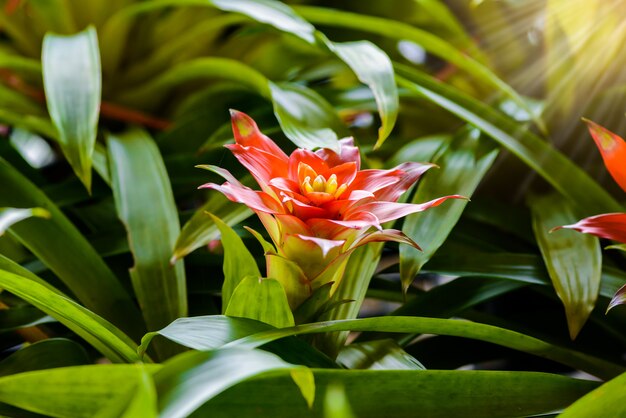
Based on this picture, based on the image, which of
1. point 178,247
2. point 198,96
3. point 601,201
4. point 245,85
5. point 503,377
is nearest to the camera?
point 503,377

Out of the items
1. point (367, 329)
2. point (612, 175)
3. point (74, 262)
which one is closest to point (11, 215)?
point (74, 262)

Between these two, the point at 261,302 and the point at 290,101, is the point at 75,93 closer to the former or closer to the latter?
the point at 290,101

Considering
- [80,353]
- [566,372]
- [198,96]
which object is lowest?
[566,372]

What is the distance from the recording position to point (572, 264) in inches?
25.8

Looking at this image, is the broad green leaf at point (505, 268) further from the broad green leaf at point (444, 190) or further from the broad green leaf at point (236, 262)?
the broad green leaf at point (236, 262)

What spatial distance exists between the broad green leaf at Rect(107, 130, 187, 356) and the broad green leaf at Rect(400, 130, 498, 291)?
23cm

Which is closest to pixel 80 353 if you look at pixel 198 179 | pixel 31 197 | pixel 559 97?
pixel 31 197

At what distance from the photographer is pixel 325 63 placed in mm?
1047

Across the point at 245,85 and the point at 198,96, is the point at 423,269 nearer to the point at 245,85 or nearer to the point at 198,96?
the point at 245,85

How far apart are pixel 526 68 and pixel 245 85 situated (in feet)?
1.60

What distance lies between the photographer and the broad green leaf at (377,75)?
2.20 ft

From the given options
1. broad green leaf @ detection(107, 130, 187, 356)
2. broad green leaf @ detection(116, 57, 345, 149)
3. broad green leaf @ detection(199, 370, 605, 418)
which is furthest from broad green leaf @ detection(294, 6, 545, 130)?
broad green leaf @ detection(199, 370, 605, 418)

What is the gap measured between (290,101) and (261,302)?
33cm

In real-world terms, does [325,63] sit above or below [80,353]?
above
